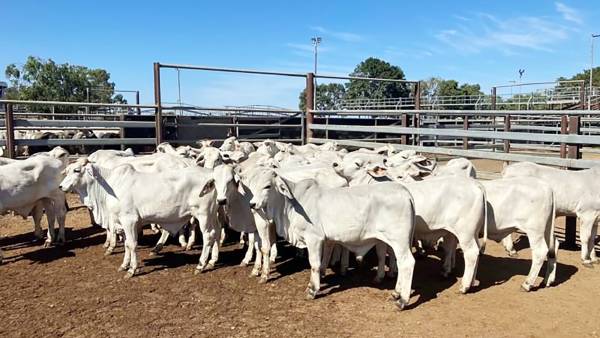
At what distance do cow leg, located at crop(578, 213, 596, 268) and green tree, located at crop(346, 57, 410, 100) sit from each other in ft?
83.1

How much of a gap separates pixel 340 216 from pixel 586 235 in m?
3.91

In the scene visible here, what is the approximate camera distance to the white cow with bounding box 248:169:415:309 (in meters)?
5.89

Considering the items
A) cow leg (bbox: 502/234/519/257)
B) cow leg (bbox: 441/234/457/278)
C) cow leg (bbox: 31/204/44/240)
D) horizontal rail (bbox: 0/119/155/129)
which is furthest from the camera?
horizontal rail (bbox: 0/119/155/129)

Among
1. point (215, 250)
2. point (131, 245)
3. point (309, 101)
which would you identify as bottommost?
point (215, 250)

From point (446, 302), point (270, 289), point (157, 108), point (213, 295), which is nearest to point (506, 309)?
point (446, 302)

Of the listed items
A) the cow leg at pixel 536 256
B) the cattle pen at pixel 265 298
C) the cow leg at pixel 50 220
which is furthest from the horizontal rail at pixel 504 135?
the cow leg at pixel 50 220

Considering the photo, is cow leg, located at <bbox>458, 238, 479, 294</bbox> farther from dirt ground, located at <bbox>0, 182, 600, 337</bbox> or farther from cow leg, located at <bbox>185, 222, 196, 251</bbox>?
cow leg, located at <bbox>185, 222, 196, 251</bbox>

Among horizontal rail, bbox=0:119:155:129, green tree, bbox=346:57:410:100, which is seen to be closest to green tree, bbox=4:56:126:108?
green tree, bbox=346:57:410:100

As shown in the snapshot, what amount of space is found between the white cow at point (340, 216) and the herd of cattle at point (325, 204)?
13mm

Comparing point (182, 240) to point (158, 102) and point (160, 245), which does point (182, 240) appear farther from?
point (158, 102)

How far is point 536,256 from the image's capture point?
20.9 feet

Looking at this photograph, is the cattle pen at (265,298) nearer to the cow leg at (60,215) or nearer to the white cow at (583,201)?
the cow leg at (60,215)

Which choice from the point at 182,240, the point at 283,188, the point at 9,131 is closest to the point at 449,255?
the point at 283,188

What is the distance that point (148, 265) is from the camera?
299 inches
